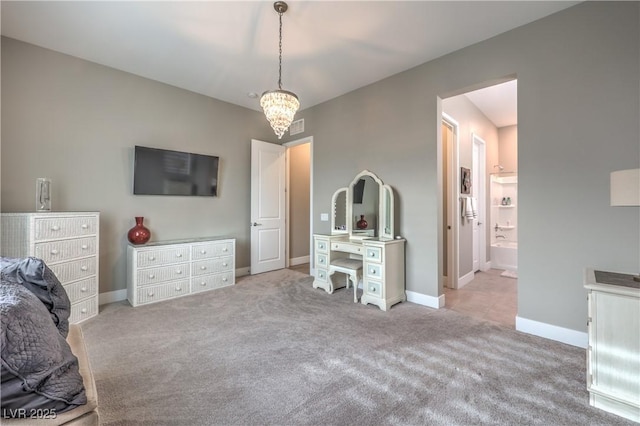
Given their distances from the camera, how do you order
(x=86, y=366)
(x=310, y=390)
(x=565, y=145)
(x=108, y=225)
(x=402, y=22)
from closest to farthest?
(x=86, y=366), (x=310, y=390), (x=565, y=145), (x=402, y=22), (x=108, y=225)

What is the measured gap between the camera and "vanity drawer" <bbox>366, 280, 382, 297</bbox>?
123 inches

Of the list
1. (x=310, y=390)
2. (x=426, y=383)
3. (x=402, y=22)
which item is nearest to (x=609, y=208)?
(x=426, y=383)

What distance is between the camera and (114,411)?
1533 mm

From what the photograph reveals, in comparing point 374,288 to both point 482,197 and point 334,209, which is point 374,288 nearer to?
point 334,209

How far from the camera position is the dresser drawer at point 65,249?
251cm

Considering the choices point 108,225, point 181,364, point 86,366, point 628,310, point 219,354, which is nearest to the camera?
point 86,366

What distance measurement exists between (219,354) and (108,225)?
2387mm

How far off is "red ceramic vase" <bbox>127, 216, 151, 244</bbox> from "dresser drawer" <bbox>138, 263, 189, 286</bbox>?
0.40m

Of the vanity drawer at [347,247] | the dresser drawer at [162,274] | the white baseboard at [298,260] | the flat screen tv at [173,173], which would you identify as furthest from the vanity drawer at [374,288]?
the flat screen tv at [173,173]

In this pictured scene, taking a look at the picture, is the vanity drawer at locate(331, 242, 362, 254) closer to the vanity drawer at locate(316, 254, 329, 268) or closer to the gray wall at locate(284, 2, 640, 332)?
the vanity drawer at locate(316, 254, 329, 268)

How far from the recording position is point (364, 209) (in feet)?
12.4

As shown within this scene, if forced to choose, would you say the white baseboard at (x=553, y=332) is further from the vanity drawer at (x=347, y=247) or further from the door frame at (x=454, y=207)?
the vanity drawer at (x=347, y=247)

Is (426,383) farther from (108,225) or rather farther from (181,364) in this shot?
(108,225)

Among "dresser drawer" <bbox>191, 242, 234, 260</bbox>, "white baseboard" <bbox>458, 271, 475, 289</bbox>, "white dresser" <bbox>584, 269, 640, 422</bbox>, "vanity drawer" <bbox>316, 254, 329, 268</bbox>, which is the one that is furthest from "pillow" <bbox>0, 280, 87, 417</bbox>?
"white baseboard" <bbox>458, 271, 475, 289</bbox>
